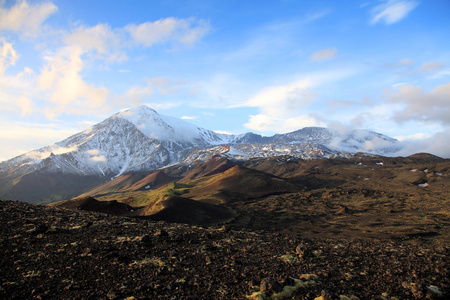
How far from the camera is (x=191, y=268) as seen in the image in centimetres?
1394

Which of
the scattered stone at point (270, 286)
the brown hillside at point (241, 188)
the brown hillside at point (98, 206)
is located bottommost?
the brown hillside at point (241, 188)

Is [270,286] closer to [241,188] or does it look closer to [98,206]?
[98,206]

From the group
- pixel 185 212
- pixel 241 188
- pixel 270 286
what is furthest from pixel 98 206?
pixel 241 188

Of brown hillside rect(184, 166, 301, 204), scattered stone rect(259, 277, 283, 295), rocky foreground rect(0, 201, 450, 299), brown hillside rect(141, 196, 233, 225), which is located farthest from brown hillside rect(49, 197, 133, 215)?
scattered stone rect(259, 277, 283, 295)

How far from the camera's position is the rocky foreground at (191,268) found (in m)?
11.3

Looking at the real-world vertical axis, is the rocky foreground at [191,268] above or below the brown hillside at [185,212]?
above

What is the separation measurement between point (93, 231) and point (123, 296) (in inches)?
437

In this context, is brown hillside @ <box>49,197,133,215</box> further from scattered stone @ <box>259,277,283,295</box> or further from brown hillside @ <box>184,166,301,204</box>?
scattered stone @ <box>259,277,283,295</box>

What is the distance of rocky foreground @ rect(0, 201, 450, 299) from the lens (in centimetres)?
1133

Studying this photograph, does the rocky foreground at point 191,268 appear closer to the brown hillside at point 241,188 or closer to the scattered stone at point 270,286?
the scattered stone at point 270,286

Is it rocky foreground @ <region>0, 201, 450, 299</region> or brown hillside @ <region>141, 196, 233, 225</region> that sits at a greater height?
rocky foreground @ <region>0, 201, 450, 299</region>

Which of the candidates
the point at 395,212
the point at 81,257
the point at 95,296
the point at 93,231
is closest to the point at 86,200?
the point at 93,231

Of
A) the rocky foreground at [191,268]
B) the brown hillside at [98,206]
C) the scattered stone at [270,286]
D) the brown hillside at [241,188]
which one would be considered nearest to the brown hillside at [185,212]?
the brown hillside at [98,206]

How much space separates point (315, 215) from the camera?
233 ft
